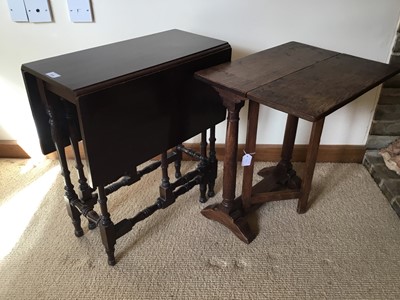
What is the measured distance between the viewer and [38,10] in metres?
1.66

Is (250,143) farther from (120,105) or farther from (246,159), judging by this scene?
(120,105)

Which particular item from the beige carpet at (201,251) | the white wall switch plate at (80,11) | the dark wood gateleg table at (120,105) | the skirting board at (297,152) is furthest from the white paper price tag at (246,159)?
the white wall switch plate at (80,11)

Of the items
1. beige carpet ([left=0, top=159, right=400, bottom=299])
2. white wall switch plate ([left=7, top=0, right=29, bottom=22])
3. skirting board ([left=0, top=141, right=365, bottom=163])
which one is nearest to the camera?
beige carpet ([left=0, top=159, right=400, bottom=299])

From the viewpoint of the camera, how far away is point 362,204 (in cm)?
175

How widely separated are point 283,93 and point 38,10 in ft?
3.92

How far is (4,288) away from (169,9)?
52.2 inches

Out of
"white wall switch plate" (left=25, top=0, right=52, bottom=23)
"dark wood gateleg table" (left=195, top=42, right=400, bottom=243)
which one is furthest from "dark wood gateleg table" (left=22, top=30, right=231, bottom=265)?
"white wall switch plate" (left=25, top=0, right=52, bottom=23)

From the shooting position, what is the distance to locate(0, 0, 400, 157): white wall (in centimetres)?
166

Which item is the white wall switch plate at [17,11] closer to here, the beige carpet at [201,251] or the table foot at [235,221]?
the beige carpet at [201,251]

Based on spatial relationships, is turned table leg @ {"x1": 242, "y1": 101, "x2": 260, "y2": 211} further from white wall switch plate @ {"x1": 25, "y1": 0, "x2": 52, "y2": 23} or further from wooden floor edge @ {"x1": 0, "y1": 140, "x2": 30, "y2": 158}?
wooden floor edge @ {"x1": 0, "y1": 140, "x2": 30, "y2": 158}

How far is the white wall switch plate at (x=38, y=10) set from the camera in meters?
1.64

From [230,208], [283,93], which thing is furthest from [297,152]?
[283,93]

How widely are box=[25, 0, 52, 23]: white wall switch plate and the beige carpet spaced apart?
31.7 inches

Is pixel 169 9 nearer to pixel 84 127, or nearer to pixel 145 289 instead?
pixel 84 127
